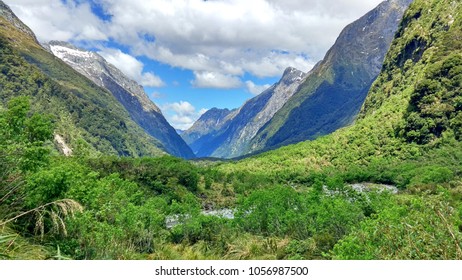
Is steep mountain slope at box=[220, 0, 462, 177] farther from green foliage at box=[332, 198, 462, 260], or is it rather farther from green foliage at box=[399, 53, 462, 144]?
green foliage at box=[332, 198, 462, 260]

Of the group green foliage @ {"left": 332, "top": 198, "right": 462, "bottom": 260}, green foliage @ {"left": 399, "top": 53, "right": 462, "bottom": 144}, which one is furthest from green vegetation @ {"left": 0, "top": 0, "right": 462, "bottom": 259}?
green foliage @ {"left": 399, "top": 53, "right": 462, "bottom": 144}

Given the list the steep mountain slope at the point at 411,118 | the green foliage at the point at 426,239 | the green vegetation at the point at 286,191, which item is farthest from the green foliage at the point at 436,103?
the green foliage at the point at 426,239

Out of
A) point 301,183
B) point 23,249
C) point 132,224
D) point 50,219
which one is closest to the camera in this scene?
point 23,249

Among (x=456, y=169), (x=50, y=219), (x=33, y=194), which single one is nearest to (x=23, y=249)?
(x=50, y=219)

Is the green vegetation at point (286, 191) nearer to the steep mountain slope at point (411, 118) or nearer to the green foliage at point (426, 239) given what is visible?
the green foliage at point (426, 239)
